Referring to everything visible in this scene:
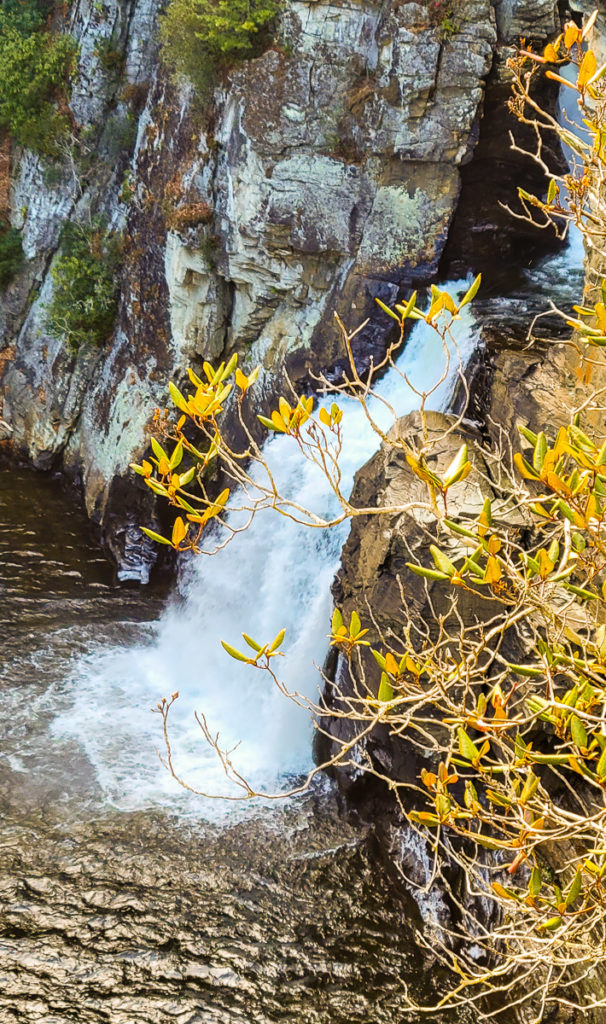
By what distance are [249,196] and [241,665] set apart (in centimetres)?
720

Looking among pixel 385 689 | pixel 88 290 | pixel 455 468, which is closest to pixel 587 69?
pixel 455 468

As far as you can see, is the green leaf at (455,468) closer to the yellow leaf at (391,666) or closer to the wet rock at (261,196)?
the yellow leaf at (391,666)

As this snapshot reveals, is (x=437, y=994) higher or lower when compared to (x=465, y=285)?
lower

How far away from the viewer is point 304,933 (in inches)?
296

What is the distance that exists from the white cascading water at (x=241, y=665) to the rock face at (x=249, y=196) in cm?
158

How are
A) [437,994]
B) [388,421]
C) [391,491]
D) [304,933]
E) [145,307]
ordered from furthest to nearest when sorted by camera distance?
[145,307] < [388,421] < [391,491] < [304,933] < [437,994]

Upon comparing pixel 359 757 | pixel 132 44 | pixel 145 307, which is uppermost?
pixel 132 44

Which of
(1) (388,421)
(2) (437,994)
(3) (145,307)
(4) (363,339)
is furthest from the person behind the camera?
(3) (145,307)

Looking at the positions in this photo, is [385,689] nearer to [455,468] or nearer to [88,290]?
[455,468]

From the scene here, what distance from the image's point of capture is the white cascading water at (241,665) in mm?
9586

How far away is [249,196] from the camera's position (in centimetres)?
1283

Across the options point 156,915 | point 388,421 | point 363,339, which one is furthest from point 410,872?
point 363,339

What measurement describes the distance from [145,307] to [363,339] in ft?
14.8

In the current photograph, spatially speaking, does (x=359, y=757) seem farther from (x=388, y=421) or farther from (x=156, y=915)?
(x=388, y=421)
